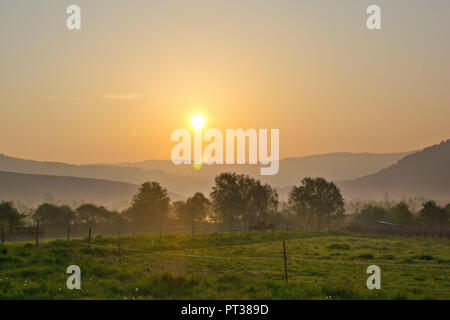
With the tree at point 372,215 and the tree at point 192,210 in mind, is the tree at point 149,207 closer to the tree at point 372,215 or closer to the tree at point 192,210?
the tree at point 192,210

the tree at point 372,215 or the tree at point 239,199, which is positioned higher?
the tree at point 239,199

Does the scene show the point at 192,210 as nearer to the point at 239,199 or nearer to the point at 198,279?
the point at 239,199

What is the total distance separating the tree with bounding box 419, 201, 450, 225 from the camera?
96625 millimetres

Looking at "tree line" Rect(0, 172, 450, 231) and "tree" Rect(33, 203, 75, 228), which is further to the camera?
"tree line" Rect(0, 172, 450, 231)

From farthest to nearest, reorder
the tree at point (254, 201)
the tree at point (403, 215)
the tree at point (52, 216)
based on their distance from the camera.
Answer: the tree at point (254, 201) → the tree at point (403, 215) → the tree at point (52, 216)

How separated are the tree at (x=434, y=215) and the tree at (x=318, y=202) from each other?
31.3m

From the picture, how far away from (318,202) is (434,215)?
37321 mm

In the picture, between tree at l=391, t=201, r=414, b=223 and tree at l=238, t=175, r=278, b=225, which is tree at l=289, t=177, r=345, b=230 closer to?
tree at l=238, t=175, r=278, b=225

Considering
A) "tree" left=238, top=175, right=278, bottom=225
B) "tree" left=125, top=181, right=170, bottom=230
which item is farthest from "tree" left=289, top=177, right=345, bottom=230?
"tree" left=125, top=181, right=170, bottom=230

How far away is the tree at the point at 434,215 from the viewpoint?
9662cm

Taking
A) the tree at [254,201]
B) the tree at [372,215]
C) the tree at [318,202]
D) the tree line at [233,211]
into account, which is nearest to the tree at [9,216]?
the tree line at [233,211]
